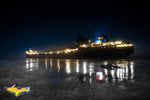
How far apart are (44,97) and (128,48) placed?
34399 mm

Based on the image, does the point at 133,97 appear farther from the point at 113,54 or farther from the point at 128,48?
the point at 128,48

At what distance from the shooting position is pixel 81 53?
1353 inches

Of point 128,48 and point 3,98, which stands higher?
point 128,48

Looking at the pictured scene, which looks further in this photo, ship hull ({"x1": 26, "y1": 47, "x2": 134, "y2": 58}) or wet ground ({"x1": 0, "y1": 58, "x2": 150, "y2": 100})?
ship hull ({"x1": 26, "y1": 47, "x2": 134, "y2": 58})

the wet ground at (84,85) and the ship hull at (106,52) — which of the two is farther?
the ship hull at (106,52)

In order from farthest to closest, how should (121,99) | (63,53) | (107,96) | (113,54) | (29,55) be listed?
(29,55) < (63,53) < (113,54) < (107,96) < (121,99)

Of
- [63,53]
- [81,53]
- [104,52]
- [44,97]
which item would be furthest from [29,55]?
[44,97]

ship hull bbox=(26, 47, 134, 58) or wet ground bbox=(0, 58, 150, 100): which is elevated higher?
ship hull bbox=(26, 47, 134, 58)

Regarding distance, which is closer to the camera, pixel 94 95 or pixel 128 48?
pixel 94 95

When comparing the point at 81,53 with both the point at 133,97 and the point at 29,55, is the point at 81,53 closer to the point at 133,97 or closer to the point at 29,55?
the point at 133,97

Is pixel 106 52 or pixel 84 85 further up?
pixel 106 52

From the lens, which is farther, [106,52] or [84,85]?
[106,52]

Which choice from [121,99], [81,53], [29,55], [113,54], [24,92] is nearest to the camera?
[121,99]

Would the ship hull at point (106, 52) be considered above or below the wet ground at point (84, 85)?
above
